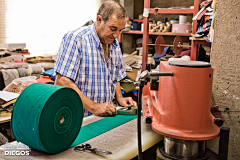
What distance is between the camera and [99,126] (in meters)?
1.50

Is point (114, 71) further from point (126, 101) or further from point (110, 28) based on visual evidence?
point (110, 28)

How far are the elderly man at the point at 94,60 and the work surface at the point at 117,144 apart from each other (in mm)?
330

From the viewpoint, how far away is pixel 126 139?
1322 mm

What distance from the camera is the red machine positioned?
96 cm

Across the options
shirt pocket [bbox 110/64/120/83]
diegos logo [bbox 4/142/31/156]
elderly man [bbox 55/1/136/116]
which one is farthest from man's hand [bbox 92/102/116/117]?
diegos logo [bbox 4/142/31/156]

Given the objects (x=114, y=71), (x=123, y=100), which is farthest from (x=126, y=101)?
(x=114, y=71)

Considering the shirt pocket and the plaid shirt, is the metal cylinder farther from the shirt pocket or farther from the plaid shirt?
the shirt pocket

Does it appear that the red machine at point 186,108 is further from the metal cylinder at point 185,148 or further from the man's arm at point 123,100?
the man's arm at point 123,100

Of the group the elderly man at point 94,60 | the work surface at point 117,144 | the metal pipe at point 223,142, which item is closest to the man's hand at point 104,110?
the elderly man at point 94,60

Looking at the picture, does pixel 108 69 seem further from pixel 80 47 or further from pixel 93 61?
pixel 80 47

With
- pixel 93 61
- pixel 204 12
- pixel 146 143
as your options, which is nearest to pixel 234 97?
pixel 146 143

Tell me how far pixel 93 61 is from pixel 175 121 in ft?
3.63

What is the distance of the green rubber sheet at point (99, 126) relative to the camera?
1.33 meters

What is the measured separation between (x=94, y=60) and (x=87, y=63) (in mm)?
64
